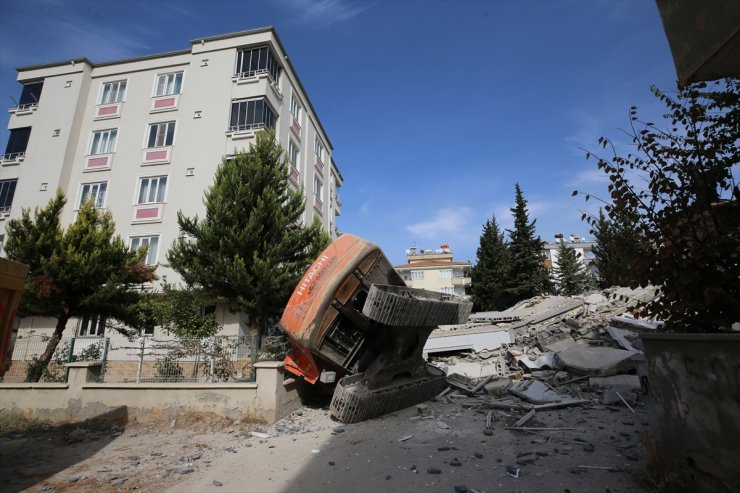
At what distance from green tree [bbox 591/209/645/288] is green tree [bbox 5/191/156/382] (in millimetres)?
12547

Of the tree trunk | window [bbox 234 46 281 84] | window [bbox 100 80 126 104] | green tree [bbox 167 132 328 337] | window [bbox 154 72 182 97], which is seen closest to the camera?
the tree trunk

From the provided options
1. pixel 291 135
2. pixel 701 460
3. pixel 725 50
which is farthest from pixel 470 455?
pixel 291 135

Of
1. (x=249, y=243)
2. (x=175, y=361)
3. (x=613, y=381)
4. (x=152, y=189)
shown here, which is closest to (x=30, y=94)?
(x=152, y=189)

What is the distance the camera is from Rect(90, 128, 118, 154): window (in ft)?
65.5

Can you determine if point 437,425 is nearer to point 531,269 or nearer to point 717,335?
point 717,335

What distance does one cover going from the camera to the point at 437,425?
591 centimetres

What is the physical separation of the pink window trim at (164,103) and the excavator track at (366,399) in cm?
1953

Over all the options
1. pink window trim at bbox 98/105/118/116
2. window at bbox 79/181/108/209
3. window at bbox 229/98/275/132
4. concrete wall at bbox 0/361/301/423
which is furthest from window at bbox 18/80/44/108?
concrete wall at bbox 0/361/301/423

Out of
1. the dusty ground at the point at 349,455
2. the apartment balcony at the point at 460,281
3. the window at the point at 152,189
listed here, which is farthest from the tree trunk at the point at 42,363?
the apartment balcony at the point at 460,281

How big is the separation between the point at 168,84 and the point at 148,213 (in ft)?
25.4

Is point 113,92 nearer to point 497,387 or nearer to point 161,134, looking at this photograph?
point 161,134

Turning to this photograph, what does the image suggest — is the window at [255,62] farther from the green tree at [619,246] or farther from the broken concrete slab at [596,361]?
the green tree at [619,246]

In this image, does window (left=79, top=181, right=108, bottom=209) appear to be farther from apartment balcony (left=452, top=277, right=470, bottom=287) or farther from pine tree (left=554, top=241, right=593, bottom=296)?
apartment balcony (left=452, top=277, right=470, bottom=287)

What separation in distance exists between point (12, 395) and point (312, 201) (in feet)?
56.6
